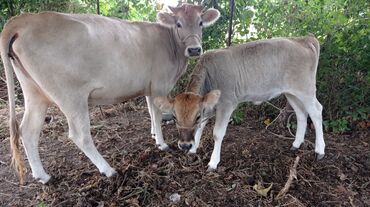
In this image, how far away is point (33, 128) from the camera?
414 cm

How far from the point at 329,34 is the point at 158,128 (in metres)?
2.91

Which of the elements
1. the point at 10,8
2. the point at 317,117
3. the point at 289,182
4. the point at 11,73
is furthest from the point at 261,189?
the point at 10,8

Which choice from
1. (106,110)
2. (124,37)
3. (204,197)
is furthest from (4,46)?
(106,110)

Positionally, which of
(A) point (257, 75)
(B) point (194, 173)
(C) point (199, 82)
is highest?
(C) point (199, 82)

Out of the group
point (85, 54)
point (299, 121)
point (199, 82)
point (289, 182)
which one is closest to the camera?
point (85, 54)

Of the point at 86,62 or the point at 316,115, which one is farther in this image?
the point at 316,115

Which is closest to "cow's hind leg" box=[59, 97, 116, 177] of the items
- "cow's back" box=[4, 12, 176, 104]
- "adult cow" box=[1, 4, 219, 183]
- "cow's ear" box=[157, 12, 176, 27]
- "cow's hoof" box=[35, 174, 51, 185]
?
"adult cow" box=[1, 4, 219, 183]

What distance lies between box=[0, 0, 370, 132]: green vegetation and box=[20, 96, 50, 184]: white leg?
2635 mm

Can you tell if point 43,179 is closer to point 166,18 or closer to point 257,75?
point 166,18

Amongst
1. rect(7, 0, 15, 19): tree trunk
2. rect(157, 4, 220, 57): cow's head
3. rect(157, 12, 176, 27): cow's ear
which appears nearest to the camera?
rect(157, 4, 220, 57): cow's head

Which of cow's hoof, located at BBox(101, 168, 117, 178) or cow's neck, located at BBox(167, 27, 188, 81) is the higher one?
cow's neck, located at BBox(167, 27, 188, 81)

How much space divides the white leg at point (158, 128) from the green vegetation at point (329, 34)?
1.52 metres

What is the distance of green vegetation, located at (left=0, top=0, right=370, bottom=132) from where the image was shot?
5406 millimetres

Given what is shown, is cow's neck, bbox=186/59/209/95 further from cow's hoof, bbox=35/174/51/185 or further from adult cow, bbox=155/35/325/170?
cow's hoof, bbox=35/174/51/185
